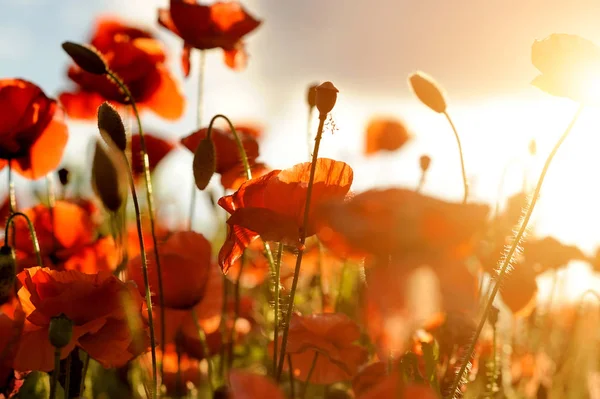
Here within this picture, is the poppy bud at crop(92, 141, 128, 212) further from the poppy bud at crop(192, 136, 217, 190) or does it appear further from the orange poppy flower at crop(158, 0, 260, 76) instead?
the orange poppy flower at crop(158, 0, 260, 76)

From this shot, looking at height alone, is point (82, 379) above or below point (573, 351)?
above

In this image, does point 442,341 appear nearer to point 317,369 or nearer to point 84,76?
point 317,369

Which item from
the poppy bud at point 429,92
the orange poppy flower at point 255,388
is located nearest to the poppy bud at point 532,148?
the poppy bud at point 429,92

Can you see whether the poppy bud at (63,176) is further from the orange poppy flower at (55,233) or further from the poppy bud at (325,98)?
the poppy bud at (325,98)

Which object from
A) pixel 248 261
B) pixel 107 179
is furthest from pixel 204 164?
pixel 248 261

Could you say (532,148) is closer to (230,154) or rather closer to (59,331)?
(230,154)

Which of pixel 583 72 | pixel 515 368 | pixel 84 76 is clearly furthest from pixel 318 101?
pixel 515 368
